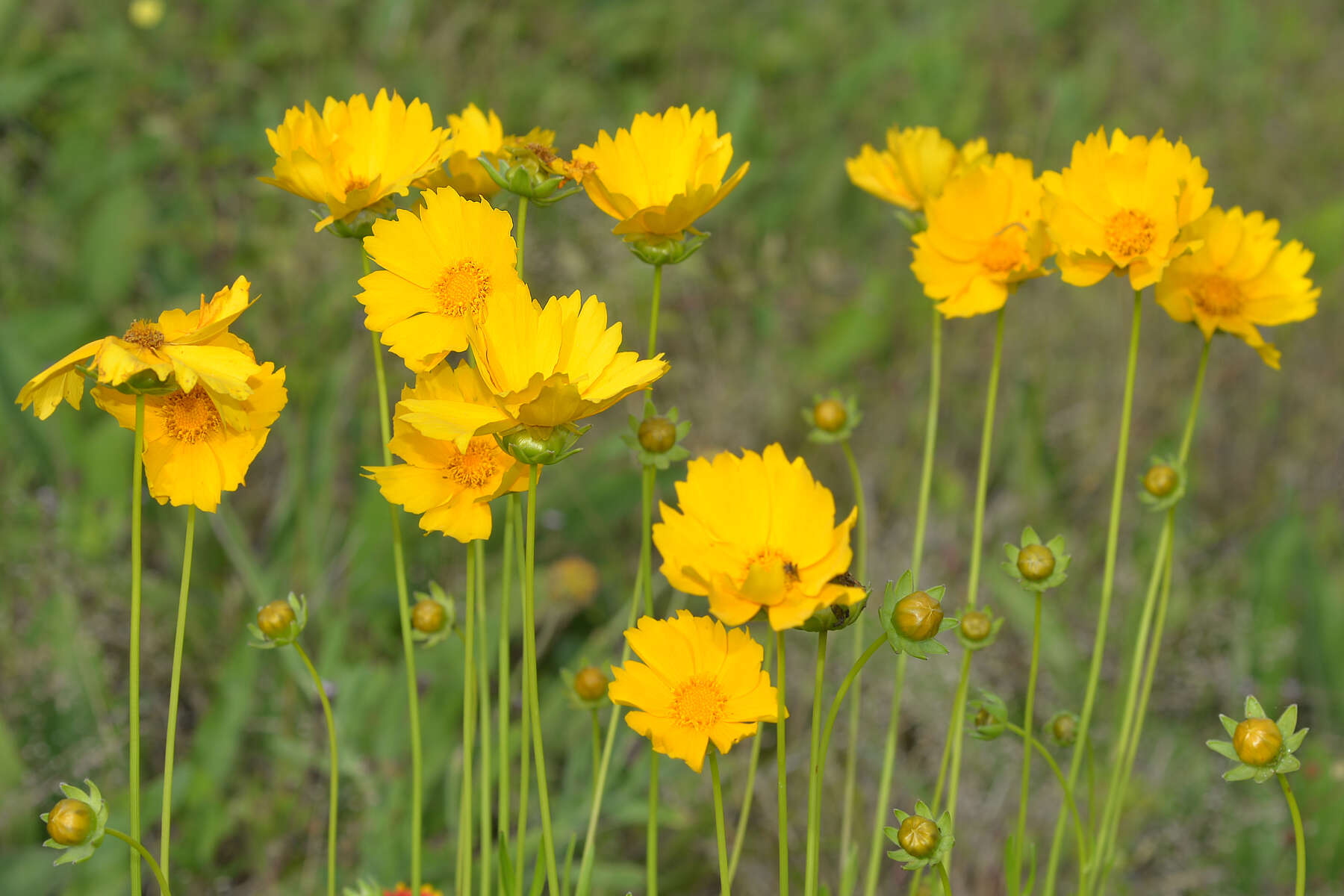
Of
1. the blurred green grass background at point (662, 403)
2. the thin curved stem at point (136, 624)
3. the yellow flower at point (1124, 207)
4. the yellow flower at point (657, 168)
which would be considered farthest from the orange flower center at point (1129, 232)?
the blurred green grass background at point (662, 403)

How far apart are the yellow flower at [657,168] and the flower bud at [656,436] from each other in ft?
0.38

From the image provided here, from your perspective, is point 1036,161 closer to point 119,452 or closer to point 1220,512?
point 1220,512

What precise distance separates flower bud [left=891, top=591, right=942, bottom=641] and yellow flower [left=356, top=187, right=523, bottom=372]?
272 millimetres

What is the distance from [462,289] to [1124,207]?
0.43 meters

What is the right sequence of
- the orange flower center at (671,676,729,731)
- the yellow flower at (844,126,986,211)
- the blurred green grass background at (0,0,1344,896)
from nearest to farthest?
the orange flower center at (671,676,729,731) → the yellow flower at (844,126,986,211) → the blurred green grass background at (0,0,1344,896)

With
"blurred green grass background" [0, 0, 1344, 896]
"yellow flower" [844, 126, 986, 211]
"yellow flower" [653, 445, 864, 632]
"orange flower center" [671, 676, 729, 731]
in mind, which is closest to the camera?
"yellow flower" [653, 445, 864, 632]

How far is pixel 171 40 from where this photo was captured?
241cm

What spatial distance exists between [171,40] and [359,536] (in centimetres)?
144

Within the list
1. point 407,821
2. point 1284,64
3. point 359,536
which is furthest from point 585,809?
point 1284,64

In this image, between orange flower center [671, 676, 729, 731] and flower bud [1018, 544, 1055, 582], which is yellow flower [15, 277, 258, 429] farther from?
flower bud [1018, 544, 1055, 582]

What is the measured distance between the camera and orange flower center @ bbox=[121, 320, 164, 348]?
0.57 m

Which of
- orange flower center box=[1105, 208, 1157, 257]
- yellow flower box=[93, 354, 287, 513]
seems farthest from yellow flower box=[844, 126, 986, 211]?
yellow flower box=[93, 354, 287, 513]

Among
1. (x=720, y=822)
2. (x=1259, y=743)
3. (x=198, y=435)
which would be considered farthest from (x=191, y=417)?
(x=1259, y=743)

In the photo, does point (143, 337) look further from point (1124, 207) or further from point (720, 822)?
point (1124, 207)
